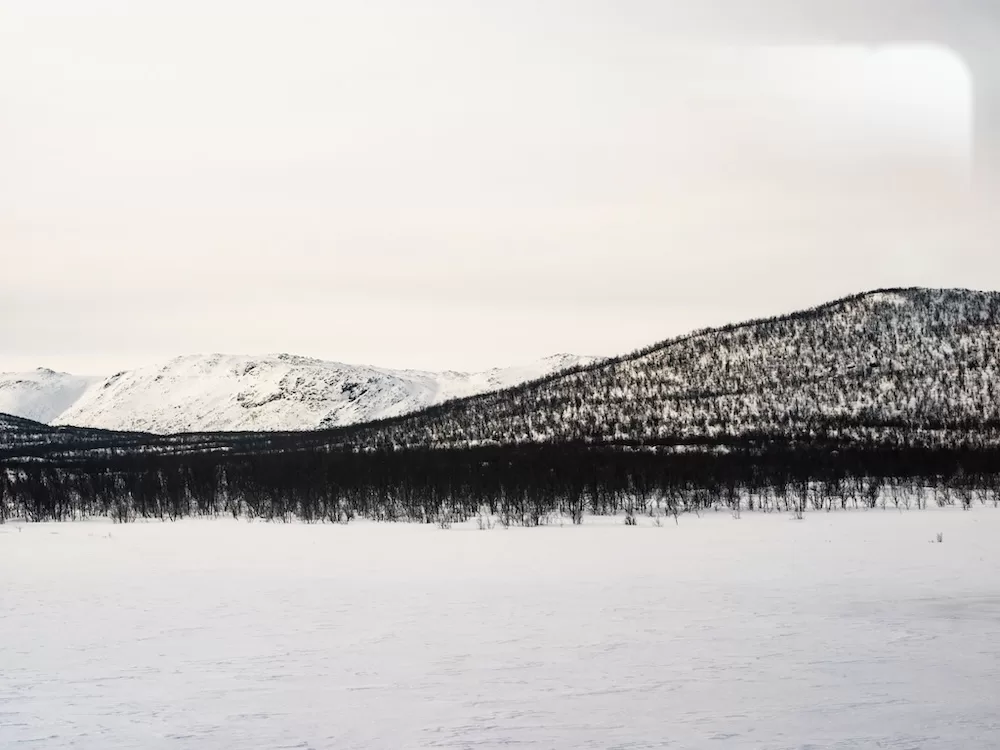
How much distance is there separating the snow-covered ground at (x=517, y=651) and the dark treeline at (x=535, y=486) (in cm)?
2257

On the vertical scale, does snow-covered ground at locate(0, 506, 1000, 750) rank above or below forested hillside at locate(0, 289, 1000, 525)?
below

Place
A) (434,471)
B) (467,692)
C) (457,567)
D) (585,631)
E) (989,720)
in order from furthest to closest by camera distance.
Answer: (434,471), (457,567), (585,631), (467,692), (989,720)

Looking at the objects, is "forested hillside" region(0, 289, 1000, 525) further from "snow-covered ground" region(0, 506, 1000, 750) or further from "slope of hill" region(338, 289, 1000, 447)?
"snow-covered ground" region(0, 506, 1000, 750)

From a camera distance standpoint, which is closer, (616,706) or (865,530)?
(616,706)

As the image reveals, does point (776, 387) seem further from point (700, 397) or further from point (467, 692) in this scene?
point (467, 692)

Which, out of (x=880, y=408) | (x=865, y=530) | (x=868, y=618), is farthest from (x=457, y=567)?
(x=880, y=408)

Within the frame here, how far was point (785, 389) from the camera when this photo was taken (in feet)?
374

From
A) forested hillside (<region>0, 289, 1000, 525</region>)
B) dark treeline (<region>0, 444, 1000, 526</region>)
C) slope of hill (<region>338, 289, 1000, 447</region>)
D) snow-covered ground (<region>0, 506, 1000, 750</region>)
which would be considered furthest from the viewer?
slope of hill (<region>338, 289, 1000, 447</region>)

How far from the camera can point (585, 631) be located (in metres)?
18.2

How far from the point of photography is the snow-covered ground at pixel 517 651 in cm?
1204

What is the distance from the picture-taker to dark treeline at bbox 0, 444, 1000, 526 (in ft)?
188

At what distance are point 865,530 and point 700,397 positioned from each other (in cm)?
7718

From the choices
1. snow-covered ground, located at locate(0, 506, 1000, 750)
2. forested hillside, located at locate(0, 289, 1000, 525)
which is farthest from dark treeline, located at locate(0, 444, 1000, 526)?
snow-covered ground, located at locate(0, 506, 1000, 750)

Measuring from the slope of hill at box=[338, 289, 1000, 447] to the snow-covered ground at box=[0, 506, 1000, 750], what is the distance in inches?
2609
